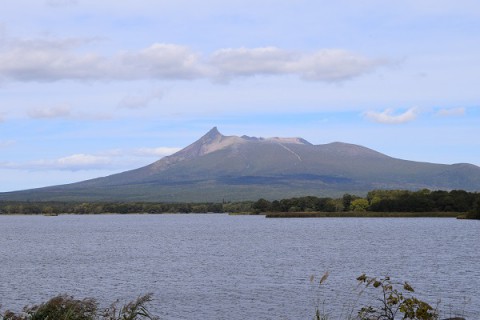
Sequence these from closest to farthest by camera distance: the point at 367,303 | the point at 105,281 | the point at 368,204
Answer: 1. the point at 367,303
2. the point at 105,281
3. the point at 368,204

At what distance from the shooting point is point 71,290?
45906mm

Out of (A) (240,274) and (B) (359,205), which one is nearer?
(A) (240,274)

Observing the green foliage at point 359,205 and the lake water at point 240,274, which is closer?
the lake water at point 240,274

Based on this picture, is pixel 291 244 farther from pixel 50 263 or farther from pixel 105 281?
pixel 105 281

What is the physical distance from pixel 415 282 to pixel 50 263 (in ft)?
114

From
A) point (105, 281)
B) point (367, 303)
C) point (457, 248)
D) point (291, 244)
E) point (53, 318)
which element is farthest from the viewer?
point (291, 244)

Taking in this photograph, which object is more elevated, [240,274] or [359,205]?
[359,205]

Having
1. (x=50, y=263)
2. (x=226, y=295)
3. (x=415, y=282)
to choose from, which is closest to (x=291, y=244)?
(x=50, y=263)

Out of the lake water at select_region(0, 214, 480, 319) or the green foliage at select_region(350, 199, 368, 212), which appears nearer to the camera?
the lake water at select_region(0, 214, 480, 319)

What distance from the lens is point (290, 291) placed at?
43.3 meters

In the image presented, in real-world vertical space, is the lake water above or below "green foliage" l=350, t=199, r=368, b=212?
below

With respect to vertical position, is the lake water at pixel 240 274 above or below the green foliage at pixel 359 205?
below

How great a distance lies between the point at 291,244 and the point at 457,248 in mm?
20420

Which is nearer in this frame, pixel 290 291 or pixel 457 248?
pixel 290 291
